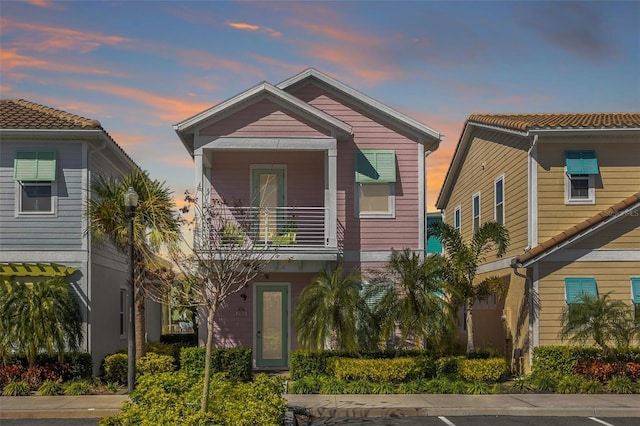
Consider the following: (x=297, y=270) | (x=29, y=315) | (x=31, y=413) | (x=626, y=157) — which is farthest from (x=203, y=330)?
(x=626, y=157)

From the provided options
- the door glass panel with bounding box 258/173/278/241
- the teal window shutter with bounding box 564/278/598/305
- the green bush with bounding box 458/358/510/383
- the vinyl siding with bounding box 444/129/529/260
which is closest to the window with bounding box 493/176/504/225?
the vinyl siding with bounding box 444/129/529/260

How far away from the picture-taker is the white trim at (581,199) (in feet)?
66.0

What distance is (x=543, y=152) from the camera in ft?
66.1

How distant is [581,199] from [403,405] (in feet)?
26.7

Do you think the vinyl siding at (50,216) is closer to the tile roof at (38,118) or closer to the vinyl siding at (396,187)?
the tile roof at (38,118)

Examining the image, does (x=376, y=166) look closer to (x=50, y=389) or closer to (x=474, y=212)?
(x=474, y=212)

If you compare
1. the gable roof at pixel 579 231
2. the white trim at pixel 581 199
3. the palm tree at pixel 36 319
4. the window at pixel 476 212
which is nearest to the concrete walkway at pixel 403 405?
the palm tree at pixel 36 319

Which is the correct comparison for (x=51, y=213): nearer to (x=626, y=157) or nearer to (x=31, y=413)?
(x=31, y=413)

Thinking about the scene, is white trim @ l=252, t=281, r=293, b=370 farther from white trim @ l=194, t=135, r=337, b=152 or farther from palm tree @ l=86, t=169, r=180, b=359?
white trim @ l=194, t=135, r=337, b=152

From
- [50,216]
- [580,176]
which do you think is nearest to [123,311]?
[50,216]

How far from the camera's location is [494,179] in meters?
24.1

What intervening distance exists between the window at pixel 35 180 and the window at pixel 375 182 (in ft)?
26.1

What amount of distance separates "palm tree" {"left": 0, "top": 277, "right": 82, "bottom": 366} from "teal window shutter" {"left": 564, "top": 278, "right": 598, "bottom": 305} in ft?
39.5

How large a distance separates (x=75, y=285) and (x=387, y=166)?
869 cm
